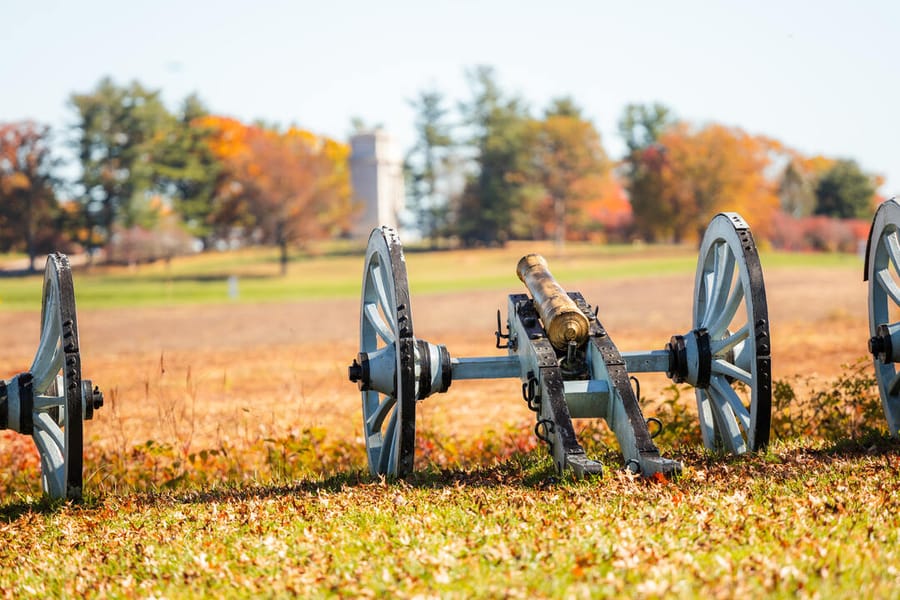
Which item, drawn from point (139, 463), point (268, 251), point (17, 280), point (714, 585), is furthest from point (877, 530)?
point (268, 251)

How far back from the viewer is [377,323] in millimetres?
7113

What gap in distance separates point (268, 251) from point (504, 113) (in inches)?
739

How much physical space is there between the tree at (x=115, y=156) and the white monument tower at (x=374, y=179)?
122 feet

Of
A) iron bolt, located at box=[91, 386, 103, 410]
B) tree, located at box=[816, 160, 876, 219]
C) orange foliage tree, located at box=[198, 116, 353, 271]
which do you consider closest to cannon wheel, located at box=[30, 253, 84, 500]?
iron bolt, located at box=[91, 386, 103, 410]

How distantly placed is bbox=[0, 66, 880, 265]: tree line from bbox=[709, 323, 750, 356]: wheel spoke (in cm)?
5500

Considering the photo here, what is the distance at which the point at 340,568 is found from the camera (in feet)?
14.1

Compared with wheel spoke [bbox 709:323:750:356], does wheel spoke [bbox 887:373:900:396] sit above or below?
below

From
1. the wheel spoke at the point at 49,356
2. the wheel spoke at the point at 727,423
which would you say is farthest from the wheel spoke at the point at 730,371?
the wheel spoke at the point at 49,356

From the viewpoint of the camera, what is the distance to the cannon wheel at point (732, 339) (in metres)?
6.16

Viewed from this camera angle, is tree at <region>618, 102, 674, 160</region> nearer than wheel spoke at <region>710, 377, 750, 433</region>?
No

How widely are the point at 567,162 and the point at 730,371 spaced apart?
234 ft

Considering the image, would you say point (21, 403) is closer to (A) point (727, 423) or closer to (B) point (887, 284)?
(A) point (727, 423)

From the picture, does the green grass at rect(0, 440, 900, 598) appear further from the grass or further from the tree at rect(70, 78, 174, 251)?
the tree at rect(70, 78, 174, 251)

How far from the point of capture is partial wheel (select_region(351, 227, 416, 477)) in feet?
19.7
